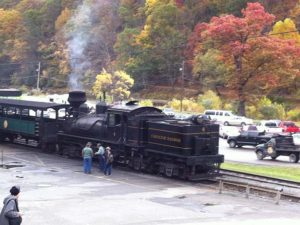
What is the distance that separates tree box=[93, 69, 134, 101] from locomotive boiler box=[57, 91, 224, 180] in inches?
1924

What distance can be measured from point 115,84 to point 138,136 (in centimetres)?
5417

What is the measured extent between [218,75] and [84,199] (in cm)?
5491

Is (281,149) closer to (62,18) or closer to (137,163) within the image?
(137,163)

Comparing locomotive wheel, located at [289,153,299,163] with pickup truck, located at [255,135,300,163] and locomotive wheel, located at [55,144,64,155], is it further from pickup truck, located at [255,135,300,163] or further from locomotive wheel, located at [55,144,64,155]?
locomotive wheel, located at [55,144,64,155]

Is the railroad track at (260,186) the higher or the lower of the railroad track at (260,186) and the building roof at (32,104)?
the lower

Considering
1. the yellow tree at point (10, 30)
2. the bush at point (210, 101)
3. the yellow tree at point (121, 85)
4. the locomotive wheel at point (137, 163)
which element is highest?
the yellow tree at point (10, 30)

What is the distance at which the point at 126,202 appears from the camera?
1930cm

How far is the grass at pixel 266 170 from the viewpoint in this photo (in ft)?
91.1

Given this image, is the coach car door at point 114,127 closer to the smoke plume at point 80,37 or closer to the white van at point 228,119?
the white van at point 228,119

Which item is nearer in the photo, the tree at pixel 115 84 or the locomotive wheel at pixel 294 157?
the locomotive wheel at pixel 294 157

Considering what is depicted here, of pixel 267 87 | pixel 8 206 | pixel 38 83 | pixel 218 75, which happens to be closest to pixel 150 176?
pixel 8 206

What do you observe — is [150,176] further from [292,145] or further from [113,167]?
[292,145]

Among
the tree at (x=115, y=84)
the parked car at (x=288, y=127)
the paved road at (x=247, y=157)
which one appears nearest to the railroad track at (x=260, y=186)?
the paved road at (x=247, y=157)

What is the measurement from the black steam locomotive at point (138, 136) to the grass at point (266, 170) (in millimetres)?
3955
